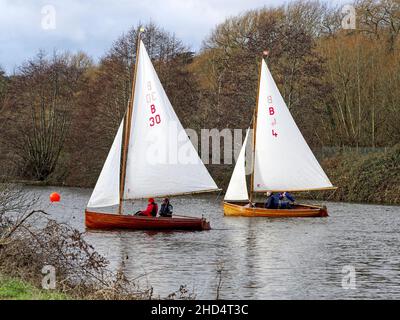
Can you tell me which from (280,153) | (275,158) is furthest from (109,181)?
(280,153)

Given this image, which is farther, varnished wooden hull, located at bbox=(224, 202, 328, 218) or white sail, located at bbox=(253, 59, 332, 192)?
white sail, located at bbox=(253, 59, 332, 192)

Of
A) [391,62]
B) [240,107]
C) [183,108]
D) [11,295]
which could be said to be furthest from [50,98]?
[11,295]

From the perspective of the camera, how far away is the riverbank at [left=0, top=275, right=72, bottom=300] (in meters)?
13.2

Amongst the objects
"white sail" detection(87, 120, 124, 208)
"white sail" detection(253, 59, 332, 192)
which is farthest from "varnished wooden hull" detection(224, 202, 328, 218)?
"white sail" detection(87, 120, 124, 208)

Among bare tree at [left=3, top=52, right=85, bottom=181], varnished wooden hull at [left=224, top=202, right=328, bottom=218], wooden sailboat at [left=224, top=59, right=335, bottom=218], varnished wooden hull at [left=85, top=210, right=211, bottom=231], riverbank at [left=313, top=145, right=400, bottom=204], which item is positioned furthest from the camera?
bare tree at [left=3, top=52, right=85, bottom=181]

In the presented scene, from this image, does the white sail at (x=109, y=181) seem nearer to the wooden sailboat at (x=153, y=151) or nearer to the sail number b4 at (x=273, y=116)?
the wooden sailboat at (x=153, y=151)

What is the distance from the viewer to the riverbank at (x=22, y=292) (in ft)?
43.3

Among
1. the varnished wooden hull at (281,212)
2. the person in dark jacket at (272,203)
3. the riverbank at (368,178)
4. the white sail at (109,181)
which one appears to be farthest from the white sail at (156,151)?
the riverbank at (368,178)

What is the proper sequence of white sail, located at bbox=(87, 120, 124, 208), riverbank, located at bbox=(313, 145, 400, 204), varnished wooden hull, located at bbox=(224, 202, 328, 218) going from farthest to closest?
riverbank, located at bbox=(313, 145, 400, 204) < varnished wooden hull, located at bbox=(224, 202, 328, 218) < white sail, located at bbox=(87, 120, 124, 208)

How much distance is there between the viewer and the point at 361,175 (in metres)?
47.2

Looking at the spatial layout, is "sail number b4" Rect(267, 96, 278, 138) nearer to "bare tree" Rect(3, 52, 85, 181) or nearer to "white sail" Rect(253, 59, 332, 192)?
"white sail" Rect(253, 59, 332, 192)

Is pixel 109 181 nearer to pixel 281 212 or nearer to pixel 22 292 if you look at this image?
pixel 281 212

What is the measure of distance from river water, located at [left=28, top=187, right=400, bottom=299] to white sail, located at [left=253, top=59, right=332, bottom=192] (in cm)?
273

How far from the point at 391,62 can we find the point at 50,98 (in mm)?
31439
